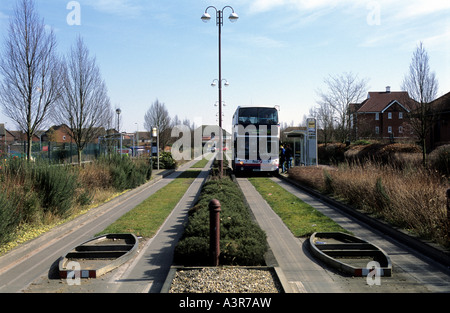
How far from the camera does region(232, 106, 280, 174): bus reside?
2570 centimetres

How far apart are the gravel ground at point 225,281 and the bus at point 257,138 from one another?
20.2 m

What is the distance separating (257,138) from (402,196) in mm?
16932

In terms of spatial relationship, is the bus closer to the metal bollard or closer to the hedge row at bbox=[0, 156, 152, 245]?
the hedge row at bbox=[0, 156, 152, 245]

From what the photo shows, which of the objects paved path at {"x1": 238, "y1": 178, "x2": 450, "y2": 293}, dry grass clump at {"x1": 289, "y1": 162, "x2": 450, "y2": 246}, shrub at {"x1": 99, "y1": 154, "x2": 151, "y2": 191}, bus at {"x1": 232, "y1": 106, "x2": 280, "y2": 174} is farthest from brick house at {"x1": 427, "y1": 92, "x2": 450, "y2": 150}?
paved path at {"x1": 238, "y1": 178, "x2": 450, "y2": 293}

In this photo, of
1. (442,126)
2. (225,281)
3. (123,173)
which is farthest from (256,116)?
(225,281)

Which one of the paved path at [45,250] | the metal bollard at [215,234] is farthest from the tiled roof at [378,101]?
the metal bollard at [215,234]

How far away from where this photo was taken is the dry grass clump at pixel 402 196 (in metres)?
7.79

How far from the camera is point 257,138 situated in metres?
25.8

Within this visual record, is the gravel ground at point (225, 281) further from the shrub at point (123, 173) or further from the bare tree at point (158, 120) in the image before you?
the bare tree at point (158, 120)

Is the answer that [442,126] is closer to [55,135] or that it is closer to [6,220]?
[6,220]

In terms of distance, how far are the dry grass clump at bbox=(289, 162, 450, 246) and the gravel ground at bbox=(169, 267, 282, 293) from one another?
150 inches

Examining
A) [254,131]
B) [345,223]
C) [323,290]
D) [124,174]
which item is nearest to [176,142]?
[254,131]

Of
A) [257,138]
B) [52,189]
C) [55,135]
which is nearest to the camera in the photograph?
[52,189]
